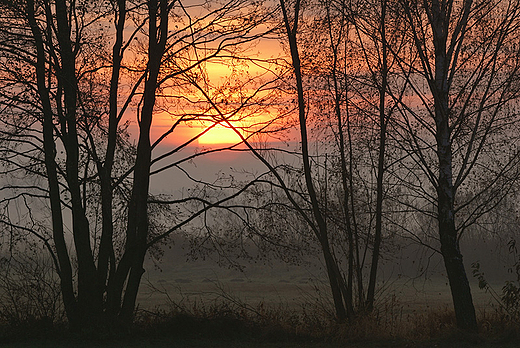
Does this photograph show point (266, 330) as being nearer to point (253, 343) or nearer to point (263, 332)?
point (263, 332)

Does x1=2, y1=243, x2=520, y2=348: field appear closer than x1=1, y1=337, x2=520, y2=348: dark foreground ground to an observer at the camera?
No

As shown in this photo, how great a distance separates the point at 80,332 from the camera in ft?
38.8

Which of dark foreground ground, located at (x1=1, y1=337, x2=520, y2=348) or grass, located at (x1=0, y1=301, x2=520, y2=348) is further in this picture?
grass, located at (x1=0, y1=301, x2=520, y2=348)

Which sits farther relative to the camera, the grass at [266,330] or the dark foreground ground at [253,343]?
the grass at [266,330]

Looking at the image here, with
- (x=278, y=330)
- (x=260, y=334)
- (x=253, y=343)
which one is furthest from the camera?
(x=260, y=334)

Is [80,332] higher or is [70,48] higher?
[70,48]

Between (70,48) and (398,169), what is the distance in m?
7.71

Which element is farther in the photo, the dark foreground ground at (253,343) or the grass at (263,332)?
the grass at (263,332)

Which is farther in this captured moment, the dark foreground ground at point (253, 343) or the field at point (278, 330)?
the field at point (278, 330)

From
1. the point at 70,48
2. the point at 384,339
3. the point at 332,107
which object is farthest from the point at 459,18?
the point at 70,48

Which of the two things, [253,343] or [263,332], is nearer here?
[253,343]

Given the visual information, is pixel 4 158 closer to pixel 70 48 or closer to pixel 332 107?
pixel 70 48

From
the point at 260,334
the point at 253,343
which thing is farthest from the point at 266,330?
the point at 253,343

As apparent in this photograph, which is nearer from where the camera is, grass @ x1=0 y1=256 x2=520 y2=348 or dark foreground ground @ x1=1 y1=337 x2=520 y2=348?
dark foreground ground @ x1=1 y1=337 x2=520 y2=348
